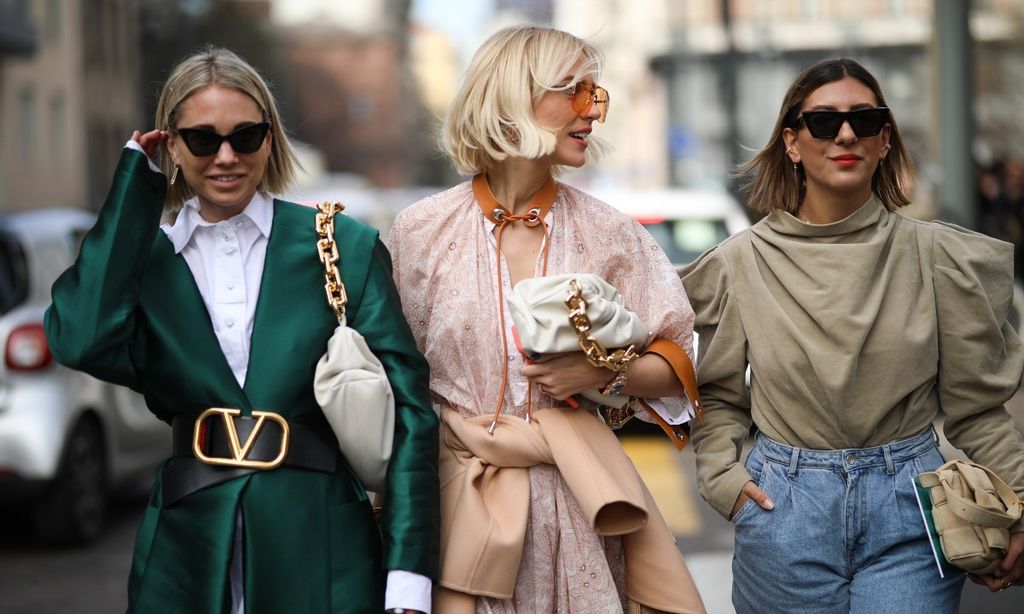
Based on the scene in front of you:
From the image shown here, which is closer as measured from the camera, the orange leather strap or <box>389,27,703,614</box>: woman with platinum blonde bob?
<box>389,27,703,614</box>: woman with platinum blonde bob

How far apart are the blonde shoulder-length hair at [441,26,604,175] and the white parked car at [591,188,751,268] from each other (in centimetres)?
628

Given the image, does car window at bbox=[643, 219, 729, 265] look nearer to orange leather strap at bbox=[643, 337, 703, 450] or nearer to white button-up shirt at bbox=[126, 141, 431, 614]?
orange leather strap at bbox=[643, 337, 703, 450]

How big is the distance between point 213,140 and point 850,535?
171 centimetres

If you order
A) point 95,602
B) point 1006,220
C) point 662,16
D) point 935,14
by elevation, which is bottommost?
point 95,602

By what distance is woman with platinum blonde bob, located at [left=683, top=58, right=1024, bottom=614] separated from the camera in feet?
10.7

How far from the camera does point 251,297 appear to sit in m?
3.10

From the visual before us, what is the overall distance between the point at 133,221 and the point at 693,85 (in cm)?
4753

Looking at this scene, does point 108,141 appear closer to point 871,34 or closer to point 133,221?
point 871,34

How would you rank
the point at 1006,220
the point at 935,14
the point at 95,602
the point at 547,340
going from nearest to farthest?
the point at 547,340, the point at 95,602, the point at 935,14, the point at 1006,220

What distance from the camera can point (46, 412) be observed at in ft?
23.8

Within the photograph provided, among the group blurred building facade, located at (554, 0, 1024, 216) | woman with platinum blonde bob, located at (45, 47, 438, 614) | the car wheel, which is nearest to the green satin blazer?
woman with platinum blonde bob, located at (45, 47, 438, 614)

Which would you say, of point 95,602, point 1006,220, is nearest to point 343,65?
point 1006,220

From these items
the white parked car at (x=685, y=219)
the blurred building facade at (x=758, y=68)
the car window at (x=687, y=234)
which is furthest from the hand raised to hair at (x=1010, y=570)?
the blurred building facade at (x=758, y=68)

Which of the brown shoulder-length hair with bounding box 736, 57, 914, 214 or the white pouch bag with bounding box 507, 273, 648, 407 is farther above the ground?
the brown shoulder-length hair with bounding box 736, 57, 914, 214
